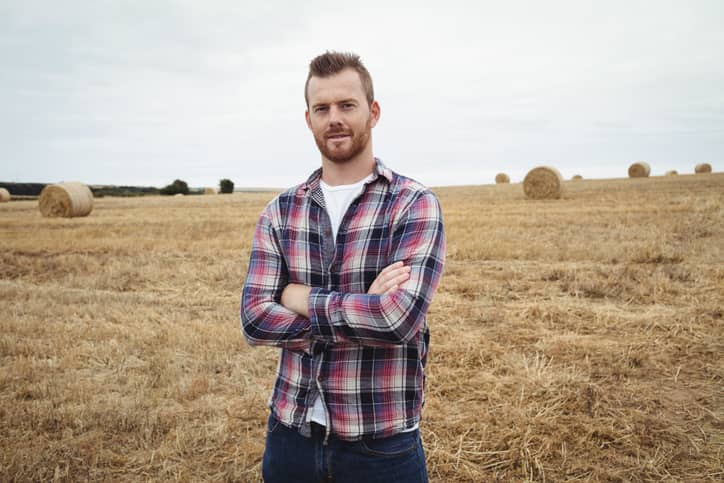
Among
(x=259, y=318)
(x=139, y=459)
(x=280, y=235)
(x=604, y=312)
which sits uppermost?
(x=280, y=235)

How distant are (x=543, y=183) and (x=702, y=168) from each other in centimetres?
2834

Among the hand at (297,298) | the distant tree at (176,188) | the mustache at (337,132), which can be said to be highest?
the distant tree at (176,188)

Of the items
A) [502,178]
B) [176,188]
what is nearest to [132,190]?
[176,188]

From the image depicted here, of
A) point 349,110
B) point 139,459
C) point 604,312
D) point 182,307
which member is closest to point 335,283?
point 349,110

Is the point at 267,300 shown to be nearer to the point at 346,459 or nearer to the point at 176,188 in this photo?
the point at 346,459

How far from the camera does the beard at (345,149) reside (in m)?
2.04

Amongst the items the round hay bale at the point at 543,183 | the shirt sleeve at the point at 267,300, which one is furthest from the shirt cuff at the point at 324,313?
the round hay bale at the point at 543,183

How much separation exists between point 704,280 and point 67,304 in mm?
8331

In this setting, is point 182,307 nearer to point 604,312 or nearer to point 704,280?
point 604,312

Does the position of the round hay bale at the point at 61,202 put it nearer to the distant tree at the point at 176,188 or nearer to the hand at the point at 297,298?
the hand at the point at 297,298

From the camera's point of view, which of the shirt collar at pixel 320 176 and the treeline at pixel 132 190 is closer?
Answer: the shirt collar at pixel 320 176

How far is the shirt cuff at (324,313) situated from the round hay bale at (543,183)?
75.9ft

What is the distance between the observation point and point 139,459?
3467 mm

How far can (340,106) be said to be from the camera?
6.72 ft
